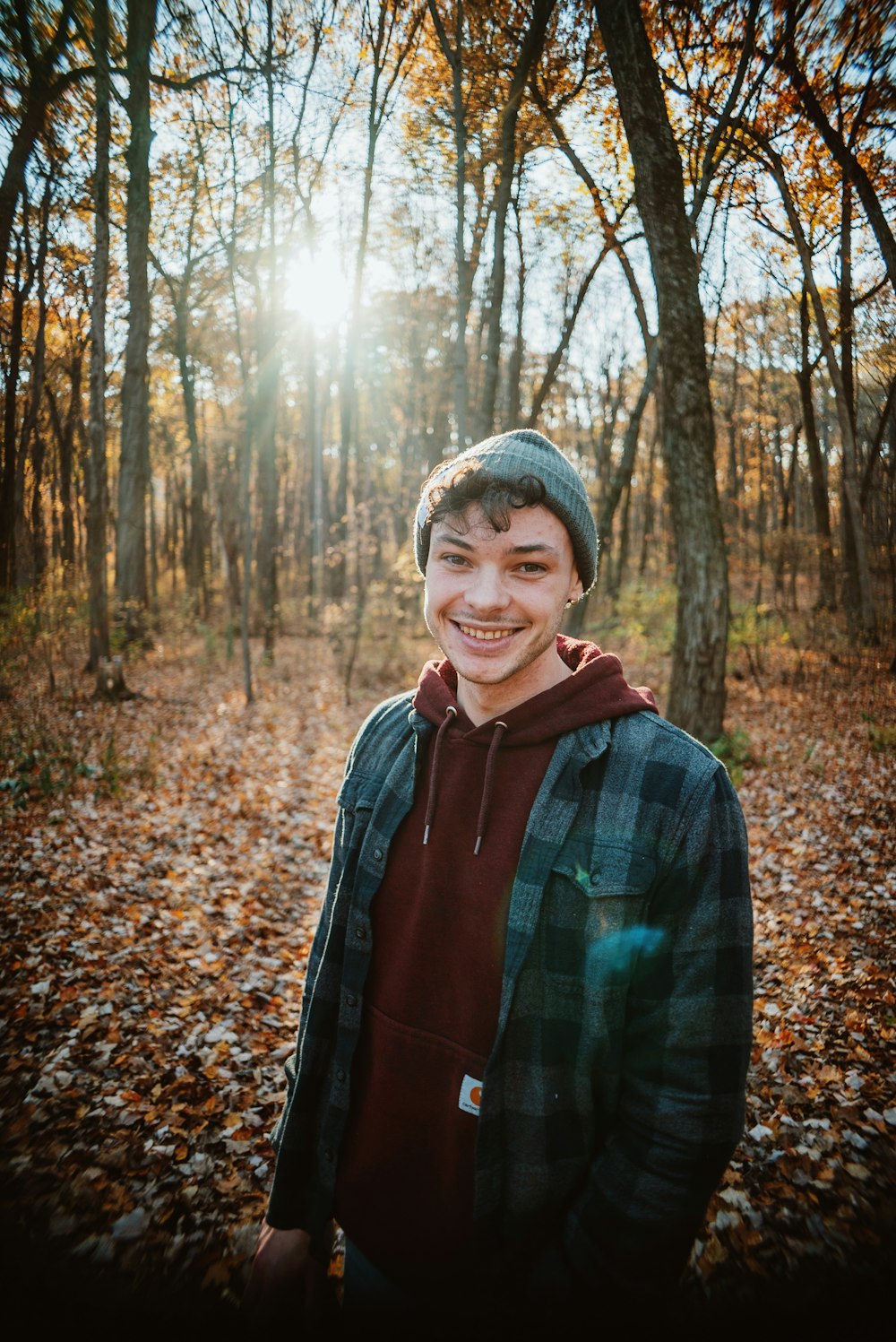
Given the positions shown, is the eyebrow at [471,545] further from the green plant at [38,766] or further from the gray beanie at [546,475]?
the green plant at [38,766]

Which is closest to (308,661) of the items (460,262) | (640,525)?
(460,262)

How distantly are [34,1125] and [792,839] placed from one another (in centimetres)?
621

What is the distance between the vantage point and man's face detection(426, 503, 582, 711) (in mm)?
1487

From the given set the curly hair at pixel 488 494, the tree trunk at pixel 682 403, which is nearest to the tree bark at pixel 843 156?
the tree trunk at pixel 682 403

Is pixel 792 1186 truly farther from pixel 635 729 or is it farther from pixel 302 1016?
pixel 635 729

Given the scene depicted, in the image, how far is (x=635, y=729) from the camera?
1397 mm

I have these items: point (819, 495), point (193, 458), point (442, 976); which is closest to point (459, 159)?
point (442, 976)

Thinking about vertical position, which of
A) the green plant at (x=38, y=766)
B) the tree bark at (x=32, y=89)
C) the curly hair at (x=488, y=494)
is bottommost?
the green plant at (x=38, y=766)

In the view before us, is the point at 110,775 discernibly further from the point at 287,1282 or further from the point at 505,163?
the point at 505,163

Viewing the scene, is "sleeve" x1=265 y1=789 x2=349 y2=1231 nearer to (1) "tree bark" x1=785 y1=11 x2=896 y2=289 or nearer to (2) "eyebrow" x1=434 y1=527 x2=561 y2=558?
(2) "eyebrow" x1=434 y1=527 x2=561 y2=558

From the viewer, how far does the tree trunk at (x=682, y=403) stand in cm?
534

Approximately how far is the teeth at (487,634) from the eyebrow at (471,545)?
0.21m

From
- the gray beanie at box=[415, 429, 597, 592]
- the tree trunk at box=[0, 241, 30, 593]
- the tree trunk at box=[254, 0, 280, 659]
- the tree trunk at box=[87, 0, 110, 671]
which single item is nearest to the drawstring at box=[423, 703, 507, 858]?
the gray beanie at box=[415, 429, 597, 592]

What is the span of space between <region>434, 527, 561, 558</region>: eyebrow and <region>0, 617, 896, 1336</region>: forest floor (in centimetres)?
197
